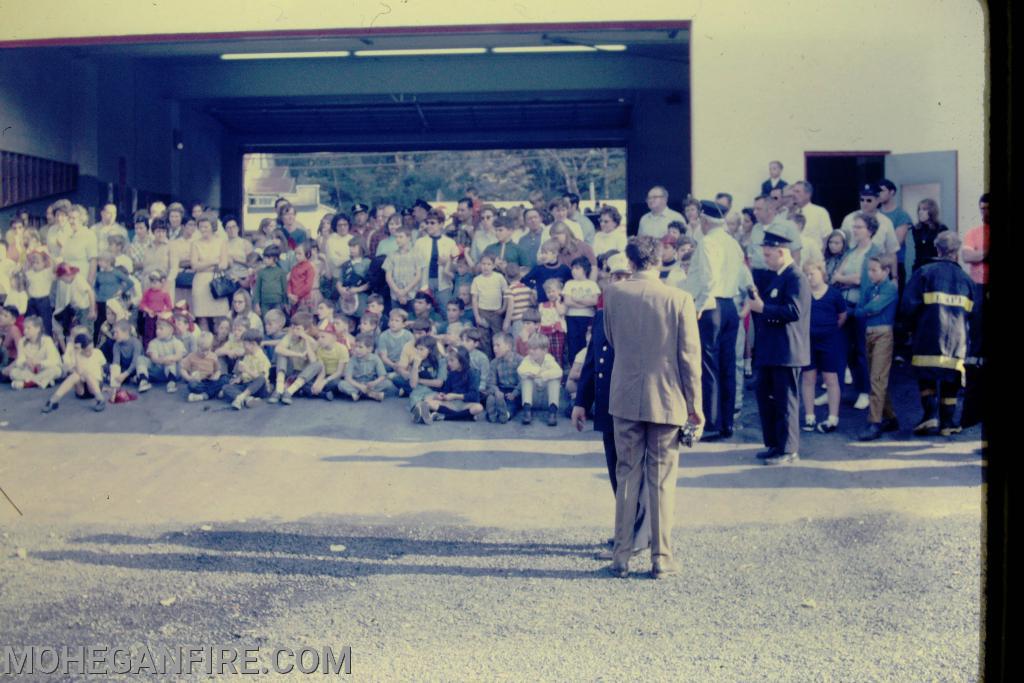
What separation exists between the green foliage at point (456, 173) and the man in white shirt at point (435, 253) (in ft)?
28.2

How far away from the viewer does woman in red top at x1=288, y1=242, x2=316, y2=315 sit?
803cm

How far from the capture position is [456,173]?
18266 mm

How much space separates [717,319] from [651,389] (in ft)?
6.76

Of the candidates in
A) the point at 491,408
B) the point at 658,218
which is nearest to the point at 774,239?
the point at 658,218

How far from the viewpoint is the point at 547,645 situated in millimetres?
3686

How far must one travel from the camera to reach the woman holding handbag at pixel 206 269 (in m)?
8.08

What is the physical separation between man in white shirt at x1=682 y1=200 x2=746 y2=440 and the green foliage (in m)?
10.1

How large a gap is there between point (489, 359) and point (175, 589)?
9.76 ft

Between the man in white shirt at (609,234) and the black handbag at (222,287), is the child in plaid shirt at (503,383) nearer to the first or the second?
the man in white shirt at (609,234)

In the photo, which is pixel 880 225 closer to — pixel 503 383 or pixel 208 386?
pixel 503 383

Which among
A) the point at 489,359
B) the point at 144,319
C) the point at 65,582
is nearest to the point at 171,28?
the point at 65,582

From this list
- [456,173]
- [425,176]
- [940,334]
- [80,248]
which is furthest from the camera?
[456,173]

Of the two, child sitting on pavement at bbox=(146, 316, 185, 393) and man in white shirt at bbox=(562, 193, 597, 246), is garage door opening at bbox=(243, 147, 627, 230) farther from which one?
child sitting on pavement at bbox=(146, 316, 185, 393)

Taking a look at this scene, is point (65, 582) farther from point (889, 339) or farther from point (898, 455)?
point (889, 339)
